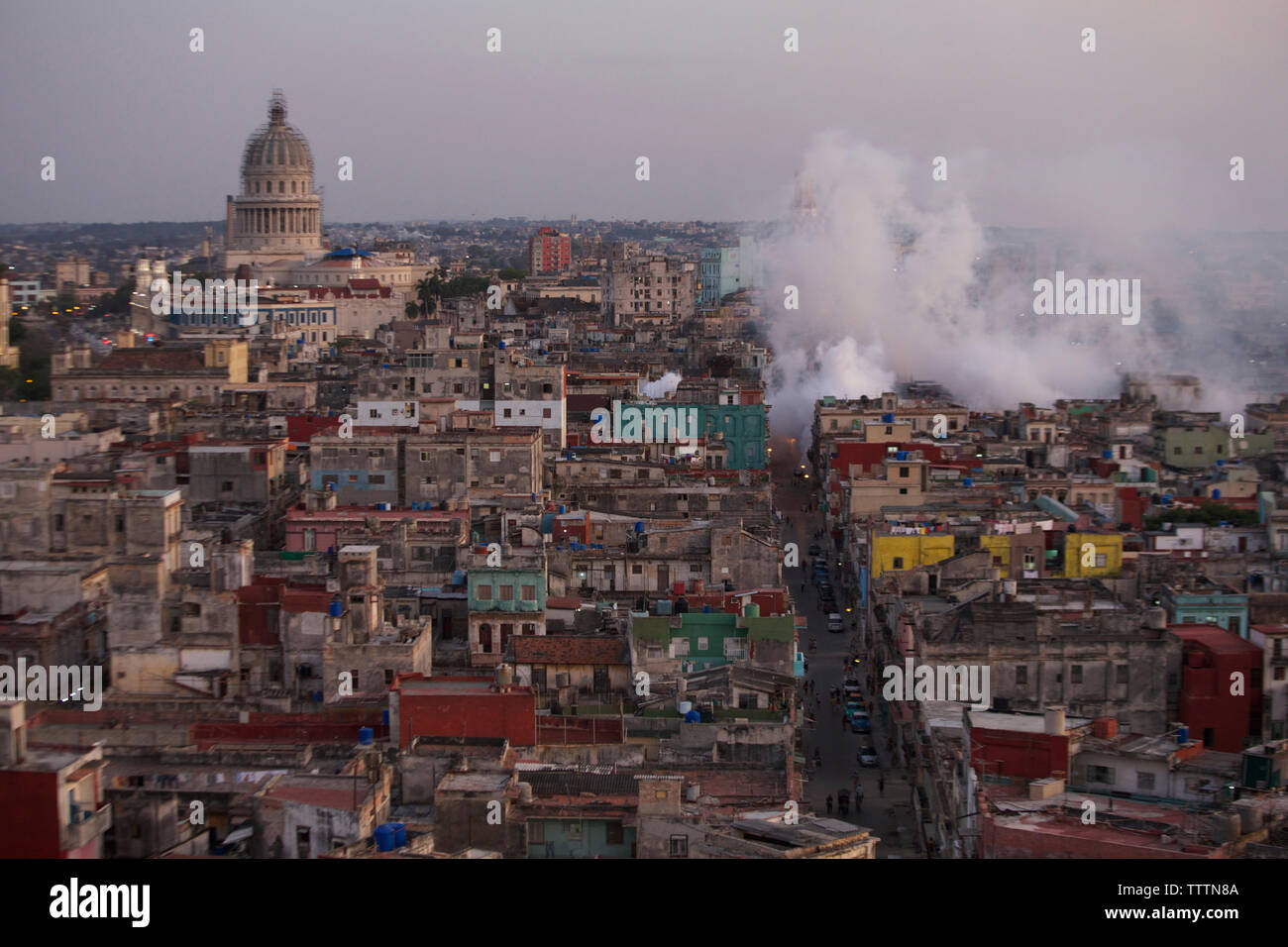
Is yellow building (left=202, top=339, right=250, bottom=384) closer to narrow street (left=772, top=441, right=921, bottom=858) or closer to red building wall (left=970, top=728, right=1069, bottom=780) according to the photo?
narrow street (left=772, top=441, right=921, bottom=858)

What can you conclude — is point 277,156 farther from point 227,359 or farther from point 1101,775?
point 1101,775

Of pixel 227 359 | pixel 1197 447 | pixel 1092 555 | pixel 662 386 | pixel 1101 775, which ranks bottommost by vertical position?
pixel 1101 775

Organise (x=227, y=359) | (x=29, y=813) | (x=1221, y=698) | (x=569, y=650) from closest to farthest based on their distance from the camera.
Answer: (x=29, y=813) → (x=569, y=650) → (x=1221, y=698) → (x=227, y=359)

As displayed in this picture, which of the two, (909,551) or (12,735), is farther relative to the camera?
(909,551)

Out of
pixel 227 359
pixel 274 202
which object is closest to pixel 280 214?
pixel 274 202
